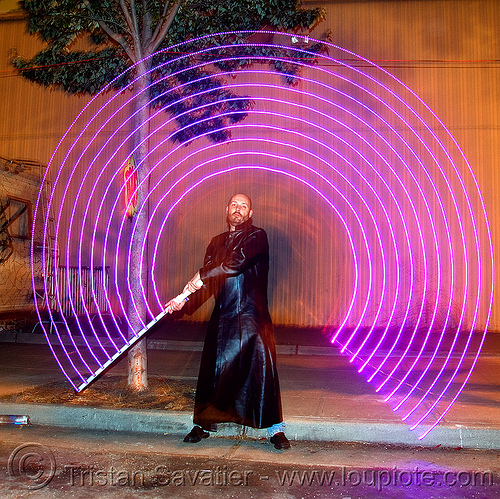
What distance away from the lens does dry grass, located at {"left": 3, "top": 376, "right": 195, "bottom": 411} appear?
609 centimetres

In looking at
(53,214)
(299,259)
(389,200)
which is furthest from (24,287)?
(389,200)

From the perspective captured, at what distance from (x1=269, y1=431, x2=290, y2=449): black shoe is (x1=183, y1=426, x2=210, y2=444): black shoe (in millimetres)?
660

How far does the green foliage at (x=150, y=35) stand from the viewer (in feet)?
24.1

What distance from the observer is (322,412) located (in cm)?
574

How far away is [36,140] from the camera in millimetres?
15055

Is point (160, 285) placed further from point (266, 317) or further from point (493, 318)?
point (266, 317)

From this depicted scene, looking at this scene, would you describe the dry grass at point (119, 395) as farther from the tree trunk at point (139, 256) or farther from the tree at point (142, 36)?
the tree at point (142, 36)

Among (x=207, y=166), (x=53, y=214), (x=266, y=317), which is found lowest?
(x=266, y=317)

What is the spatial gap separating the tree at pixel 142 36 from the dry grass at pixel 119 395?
85 centimetres

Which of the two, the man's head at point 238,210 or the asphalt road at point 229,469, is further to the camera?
the man's head at point 238,210

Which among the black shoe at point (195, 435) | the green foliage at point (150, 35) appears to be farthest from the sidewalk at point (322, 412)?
Result: the green foliage at point (150, 35)

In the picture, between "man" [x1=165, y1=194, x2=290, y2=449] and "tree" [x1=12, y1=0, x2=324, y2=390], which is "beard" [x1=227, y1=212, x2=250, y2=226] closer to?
"man" [x1=165, y1=194, x2=290, y2=449]

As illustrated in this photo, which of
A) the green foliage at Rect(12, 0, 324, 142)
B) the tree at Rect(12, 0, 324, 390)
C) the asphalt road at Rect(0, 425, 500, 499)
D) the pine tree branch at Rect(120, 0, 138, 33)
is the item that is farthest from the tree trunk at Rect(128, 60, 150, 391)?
the asphalt road at Rect(0, 425, 500, 499)

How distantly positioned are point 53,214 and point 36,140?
2291 mm
